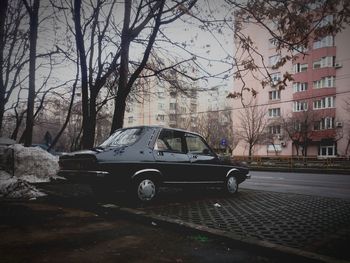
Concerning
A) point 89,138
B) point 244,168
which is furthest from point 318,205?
point 89,138

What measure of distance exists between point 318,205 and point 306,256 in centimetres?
427

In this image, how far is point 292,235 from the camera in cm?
464

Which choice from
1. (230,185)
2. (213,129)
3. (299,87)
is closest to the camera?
(230,185)

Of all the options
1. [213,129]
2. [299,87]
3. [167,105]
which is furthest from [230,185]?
[167,105]

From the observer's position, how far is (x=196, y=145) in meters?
8.79

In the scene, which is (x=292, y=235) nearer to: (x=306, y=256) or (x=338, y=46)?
(x=306, y=256)

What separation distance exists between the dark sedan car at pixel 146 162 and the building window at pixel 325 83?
3916 cm

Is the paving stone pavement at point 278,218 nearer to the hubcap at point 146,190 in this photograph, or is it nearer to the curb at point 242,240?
the curb at point 242,240

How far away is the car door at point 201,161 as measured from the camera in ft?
27.5

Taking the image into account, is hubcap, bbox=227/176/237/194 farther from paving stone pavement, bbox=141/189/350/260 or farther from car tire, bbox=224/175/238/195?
paving stone pavement, bbox=141/189/350/260

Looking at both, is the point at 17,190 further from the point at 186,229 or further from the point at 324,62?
the point at 324,62

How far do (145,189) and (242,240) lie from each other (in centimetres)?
334

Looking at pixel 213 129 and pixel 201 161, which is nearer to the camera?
pixel 201 161

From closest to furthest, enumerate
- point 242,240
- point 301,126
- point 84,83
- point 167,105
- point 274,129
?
point 242,240 < point 84,83 < point 301,126 < point 274,129 < point 167,105
